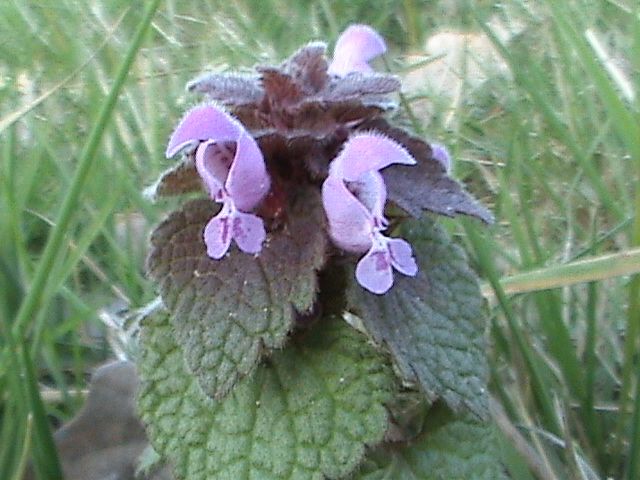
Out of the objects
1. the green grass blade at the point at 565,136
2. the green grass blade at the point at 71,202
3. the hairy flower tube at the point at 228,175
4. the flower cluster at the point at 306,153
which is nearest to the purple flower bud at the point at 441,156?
the flower cluster at the point at 306,153

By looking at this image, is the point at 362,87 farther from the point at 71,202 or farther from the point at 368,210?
the point at 71,202

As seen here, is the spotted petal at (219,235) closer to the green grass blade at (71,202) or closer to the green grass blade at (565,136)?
the green grass blade at (71,202)

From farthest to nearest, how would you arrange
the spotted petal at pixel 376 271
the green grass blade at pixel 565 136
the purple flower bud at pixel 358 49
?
1. the green grass blade at pixel 565 136
2. the purple flower bud at pixel 358 49
3. the spotted petal at pixel 376 271

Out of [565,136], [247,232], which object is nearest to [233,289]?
[247,232]

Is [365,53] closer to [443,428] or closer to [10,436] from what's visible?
[443,428]

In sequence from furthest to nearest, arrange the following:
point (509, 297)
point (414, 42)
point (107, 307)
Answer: point (414, 42), point (107, 307), point (509, 297)

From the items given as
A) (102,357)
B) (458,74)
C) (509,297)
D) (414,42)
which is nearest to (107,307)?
(102,357)
